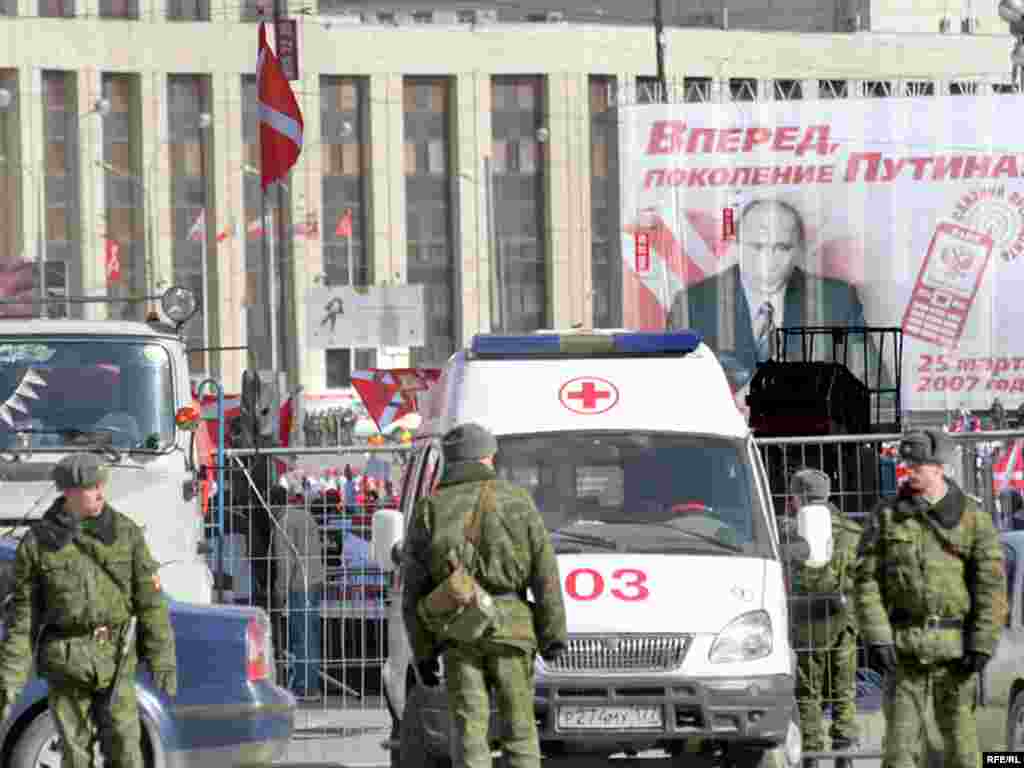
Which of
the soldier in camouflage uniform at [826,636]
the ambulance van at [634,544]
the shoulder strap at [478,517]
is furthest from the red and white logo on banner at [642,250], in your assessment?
the shoulder strap at [478,517]

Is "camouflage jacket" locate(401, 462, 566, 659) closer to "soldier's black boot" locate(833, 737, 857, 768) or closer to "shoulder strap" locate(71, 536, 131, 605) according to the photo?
"shoulder strap" locate(71, 536, 131, 605)

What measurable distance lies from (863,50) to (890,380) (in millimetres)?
55037

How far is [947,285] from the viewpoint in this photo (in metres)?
38.2

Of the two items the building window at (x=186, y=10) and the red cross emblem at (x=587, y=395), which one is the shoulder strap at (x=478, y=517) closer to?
the red cross emblem at (x=587, y=395)

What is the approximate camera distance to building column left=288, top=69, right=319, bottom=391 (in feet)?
289

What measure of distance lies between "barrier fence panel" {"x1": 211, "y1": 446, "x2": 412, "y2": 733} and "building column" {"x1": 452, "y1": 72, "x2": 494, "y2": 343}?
248 feet

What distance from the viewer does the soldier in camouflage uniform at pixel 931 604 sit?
10.4 metres

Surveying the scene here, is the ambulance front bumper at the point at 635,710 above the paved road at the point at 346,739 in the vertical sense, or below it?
above

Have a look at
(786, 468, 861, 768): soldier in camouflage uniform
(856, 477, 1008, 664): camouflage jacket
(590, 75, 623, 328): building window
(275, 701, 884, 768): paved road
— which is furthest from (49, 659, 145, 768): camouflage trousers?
(590, 75, 623, 328): building window

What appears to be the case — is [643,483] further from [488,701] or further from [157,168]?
[157,168]

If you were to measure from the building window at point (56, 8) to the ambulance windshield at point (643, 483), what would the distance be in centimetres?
7803

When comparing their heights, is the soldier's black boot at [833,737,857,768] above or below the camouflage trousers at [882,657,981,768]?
below

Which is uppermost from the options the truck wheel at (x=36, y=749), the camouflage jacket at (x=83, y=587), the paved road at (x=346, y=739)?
the camouflage jacket at (x=83, y=587)

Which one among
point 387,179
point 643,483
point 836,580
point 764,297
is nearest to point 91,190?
point 387,179
